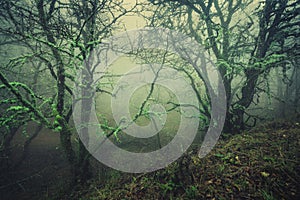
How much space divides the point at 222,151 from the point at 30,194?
7604 millimetres

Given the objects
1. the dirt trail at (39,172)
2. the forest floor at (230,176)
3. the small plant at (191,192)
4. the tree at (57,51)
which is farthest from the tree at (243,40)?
the dirt trail at (39,172)

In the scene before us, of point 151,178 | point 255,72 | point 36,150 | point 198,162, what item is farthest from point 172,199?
point 36,150

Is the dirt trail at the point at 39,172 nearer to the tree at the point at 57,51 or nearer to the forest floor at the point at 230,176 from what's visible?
the forest floor at the point at 230,176

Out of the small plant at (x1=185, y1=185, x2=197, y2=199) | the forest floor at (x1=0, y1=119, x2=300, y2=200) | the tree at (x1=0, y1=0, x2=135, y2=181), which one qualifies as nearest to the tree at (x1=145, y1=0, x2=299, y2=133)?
the forest floor at (x1=0, y1=119, x2=300, y2=200)

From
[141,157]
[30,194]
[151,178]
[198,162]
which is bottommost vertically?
[30,194]

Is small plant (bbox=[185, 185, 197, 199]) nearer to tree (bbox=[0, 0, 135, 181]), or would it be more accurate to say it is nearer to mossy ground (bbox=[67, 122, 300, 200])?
mossy ground (bbox=[67, 122, 300, 200])

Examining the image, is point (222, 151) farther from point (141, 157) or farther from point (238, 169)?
point (141, 157)

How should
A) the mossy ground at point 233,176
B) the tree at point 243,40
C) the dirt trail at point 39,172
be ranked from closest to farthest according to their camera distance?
1. the mossy ground at point 233,176
2. the tree at point 243,40
3. the dirt trail at point 39,172

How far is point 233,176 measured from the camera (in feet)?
12.2

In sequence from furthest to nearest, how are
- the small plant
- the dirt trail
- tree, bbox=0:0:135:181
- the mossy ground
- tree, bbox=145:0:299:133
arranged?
the dirt trail → tree, bbox=145:0:299:133 → tree, bbox=0:0:135:181 → the small plant → the mossy ground

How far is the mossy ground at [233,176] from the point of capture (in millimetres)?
3278

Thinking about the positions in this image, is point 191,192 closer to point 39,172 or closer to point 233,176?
point 233,176

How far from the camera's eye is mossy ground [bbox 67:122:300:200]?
3.28 metres

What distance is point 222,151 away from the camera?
4.95 meters
